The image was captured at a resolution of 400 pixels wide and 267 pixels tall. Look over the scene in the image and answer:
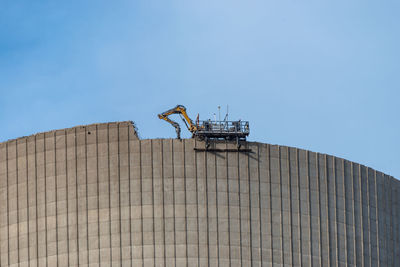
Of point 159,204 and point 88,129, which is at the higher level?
point 88,129

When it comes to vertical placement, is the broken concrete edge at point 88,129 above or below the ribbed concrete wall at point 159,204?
above

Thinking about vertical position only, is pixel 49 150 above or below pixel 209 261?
above

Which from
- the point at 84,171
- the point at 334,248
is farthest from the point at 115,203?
the point at 334,248

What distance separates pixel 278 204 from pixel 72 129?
19.2 meters

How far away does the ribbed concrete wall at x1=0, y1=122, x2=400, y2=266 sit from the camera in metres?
123

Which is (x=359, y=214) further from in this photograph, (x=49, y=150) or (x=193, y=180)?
(x=49, y=150)

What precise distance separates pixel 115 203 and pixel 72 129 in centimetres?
791

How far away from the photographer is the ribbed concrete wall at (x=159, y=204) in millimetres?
122562

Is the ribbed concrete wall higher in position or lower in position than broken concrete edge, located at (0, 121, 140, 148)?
lower

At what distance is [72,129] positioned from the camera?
126 meters

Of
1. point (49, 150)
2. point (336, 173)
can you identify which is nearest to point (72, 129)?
point (49, 150)

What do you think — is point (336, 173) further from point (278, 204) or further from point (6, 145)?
point (6, 145)

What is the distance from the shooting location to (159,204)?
12306 cm

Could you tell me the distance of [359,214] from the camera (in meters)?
129
